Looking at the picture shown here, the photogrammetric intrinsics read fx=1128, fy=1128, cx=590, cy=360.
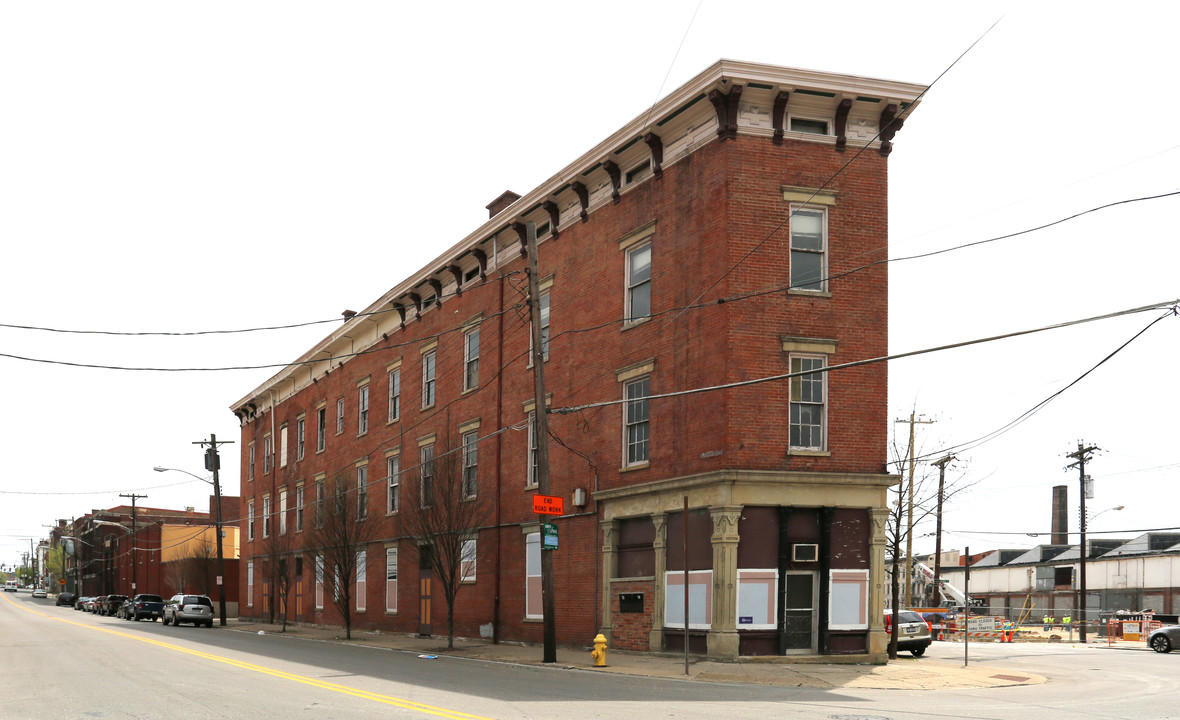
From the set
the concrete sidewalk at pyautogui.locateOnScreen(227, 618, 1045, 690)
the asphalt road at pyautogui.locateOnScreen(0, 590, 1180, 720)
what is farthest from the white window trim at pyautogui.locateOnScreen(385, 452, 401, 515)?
the asphalt road at pyautogui.locateOnScreen(0, 590, 1180, 720)

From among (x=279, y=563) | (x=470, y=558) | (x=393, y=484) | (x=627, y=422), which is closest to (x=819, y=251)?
(x=627, y=422)

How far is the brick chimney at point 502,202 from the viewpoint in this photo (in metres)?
38.3

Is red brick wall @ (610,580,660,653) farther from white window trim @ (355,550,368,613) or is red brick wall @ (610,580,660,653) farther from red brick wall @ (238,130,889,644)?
white window trim @ (355,550,368,613)

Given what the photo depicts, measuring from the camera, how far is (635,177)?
1134 inches

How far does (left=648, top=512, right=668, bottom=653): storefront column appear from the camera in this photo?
25.9 metres

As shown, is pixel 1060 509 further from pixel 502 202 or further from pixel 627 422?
pixel 627 422

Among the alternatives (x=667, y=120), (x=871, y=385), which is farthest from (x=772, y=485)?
(x=667, y=120)

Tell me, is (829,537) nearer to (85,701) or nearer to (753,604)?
(753,604)

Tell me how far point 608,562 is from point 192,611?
34.0 m

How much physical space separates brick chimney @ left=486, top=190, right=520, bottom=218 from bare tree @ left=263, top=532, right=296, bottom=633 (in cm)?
2075

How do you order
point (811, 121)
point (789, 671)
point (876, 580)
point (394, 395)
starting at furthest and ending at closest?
point (394, 395)
point (811, 121)
point (876, 580)
point (789, 671)

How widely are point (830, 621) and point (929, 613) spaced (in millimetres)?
26822

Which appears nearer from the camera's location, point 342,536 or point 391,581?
point 342,536

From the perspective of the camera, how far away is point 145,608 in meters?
64.2
